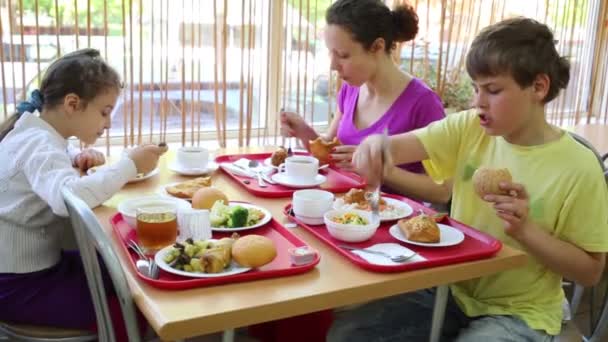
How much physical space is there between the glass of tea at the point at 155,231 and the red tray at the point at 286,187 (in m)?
0.42

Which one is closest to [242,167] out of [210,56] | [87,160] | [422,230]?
[87,160]

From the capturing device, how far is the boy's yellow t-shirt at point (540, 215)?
51.8 inches

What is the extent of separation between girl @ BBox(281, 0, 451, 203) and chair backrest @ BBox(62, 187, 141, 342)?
35.0 inches

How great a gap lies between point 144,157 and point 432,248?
28.2 inches

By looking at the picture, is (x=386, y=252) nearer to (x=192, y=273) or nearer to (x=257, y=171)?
(x=192, y=273)

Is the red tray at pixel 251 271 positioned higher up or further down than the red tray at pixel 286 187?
further down

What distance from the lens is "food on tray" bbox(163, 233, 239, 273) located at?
3.56ft

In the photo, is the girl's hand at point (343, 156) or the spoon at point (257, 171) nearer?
the spoon at point (257, 171)

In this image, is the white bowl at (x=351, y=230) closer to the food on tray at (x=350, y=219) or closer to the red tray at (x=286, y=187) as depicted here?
the food on tray at (x=350, y=219)

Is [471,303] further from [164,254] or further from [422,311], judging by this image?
[164,254]

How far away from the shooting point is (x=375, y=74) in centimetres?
206

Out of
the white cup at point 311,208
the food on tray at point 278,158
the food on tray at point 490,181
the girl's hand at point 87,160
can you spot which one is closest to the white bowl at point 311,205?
the white cup at point 311,208

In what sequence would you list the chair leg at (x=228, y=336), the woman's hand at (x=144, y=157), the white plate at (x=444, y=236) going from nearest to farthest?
the chair leg at (x=228, y=336), the white plate at (x=444, y=236), the woman's hand at (x=144, y=157)

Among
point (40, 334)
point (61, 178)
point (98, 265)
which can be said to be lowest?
point (40, 334)
